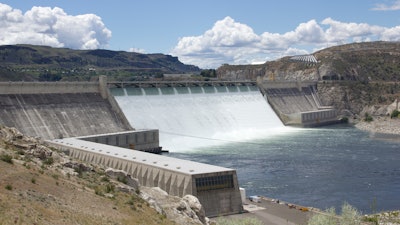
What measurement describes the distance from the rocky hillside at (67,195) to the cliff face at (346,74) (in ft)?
261

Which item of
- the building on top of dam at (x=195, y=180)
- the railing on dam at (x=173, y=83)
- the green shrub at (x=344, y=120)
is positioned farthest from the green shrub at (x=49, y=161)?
the green shrub at (x=344, y=120)

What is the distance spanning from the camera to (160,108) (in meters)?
74.4

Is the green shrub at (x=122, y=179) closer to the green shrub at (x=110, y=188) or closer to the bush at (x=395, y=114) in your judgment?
the green shrub at (x=110, y=188)

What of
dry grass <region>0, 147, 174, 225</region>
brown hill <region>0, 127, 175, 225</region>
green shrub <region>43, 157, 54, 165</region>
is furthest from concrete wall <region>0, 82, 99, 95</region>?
dry grass <region>0, 147, 174, 225</region>

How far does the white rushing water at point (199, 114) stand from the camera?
6969 cm

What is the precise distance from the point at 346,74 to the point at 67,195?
11720cm

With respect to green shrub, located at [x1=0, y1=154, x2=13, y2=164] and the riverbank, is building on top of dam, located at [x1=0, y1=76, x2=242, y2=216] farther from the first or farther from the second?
the riverbank

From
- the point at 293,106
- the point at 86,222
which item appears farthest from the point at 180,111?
the point at 86,222

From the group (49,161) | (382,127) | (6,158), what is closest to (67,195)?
(6,158)

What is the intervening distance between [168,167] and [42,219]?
63.6ft

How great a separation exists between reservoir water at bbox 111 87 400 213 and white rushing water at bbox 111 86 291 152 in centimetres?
14

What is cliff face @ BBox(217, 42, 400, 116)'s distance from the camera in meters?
117

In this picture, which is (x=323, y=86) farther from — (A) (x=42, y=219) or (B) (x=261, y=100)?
(A) (x=42, y=219)

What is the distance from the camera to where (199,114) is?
259 ft
